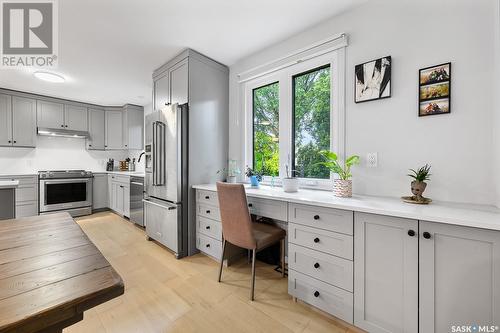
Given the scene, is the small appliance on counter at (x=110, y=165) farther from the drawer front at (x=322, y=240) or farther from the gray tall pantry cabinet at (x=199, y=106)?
the drawer front at (x=322, y=240)

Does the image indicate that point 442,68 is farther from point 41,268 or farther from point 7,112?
point 7,112

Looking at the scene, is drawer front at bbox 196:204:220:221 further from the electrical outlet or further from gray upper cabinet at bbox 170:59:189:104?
the electrical outlet

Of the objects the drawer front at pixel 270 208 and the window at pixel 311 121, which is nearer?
the drawer front at pixel 270 208

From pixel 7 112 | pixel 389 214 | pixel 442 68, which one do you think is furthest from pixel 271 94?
pixel 7 112

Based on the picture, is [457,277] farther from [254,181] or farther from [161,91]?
[161,91]

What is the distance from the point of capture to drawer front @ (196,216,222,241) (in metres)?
2.36

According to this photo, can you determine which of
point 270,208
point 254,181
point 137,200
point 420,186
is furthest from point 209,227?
point 420,186

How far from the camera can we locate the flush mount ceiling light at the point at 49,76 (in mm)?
3094

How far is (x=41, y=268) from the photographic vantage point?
0.75m

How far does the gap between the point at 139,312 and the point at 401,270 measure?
188 cm

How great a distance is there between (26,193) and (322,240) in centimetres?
513

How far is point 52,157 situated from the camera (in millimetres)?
4484

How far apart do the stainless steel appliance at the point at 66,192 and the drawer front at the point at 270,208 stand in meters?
4.15

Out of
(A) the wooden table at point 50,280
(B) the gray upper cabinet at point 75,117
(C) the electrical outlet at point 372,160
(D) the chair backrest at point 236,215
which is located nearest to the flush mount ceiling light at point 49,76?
(B) the gray upper cabinet at point 75,117
